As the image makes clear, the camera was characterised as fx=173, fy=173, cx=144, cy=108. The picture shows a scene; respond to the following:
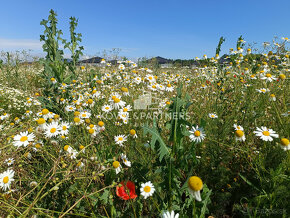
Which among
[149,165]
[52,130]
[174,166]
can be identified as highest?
[52,130]

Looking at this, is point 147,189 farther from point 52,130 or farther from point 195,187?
point 52,130

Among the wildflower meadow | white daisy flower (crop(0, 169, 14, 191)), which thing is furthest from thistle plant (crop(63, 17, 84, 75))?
white daisy flower (crop(0, 169, 14, 191))

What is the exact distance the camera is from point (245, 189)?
1611mm

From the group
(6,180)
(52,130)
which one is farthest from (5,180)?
(52,130)

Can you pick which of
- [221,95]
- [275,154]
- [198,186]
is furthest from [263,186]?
[221,95]

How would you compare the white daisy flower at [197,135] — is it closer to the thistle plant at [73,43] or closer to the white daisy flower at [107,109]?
the white daisy flower at [107,109]

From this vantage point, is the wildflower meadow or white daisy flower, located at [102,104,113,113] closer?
the wildflower meadow

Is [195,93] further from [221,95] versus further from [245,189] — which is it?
[245,189]

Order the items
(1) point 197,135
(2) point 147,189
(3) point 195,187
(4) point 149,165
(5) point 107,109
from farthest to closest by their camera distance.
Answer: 1. (5) point 107,109
2. (4) point 149,165
3. (1) point 197,135
4. (2) point 147,189
5. (3) point 195,187

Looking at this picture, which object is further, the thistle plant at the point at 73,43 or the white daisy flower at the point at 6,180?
the thistle plant at the point at 73,43

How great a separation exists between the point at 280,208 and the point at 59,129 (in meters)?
1.94

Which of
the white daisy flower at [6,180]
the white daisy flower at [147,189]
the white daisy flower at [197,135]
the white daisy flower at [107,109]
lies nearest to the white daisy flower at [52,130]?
the white daisy flower at [6,180]

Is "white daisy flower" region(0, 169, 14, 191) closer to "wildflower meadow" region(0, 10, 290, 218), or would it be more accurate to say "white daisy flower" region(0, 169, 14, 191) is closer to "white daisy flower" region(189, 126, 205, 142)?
"wildflower meadow" region(0, 10, 290, 218)

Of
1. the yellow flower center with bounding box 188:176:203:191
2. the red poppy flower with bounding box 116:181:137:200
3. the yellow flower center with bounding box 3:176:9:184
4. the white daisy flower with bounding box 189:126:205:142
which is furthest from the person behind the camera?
the white daisy flower with bounding box 189:126:205:142
